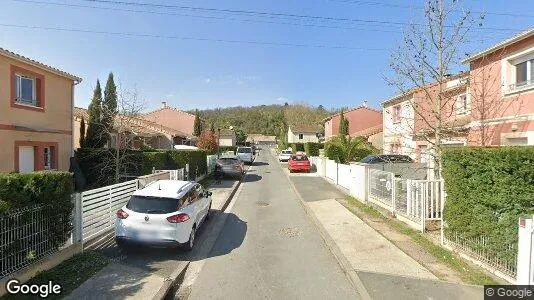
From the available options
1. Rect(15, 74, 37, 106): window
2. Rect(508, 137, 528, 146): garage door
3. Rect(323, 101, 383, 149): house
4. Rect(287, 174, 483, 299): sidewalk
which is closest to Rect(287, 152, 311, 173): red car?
Rect(287, 174, 483, 299): sidewalk

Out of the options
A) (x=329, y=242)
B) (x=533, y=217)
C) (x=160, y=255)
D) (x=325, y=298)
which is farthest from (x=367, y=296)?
(x=160, y=255)

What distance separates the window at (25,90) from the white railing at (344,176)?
13935mm

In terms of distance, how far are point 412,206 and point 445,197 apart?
1.95 meters

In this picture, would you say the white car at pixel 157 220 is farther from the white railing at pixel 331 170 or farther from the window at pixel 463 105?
the white railing at pixel 331 170

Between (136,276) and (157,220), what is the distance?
4.56ft

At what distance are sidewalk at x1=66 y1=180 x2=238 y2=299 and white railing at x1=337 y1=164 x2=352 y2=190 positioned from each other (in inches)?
434

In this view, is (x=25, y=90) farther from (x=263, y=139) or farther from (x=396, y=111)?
(x=263, y=139)

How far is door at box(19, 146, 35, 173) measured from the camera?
44.2 ft

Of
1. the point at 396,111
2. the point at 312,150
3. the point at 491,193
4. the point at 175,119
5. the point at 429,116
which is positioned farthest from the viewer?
the point at 175,119

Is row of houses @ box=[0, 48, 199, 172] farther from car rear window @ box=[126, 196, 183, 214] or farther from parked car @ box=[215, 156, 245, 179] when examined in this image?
car rear window @ box=[126, 196, 183, 214]

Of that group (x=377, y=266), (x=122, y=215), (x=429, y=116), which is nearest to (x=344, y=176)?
(x=429, y=116)

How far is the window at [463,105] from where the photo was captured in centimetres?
1310

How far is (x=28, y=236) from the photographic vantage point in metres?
5.65

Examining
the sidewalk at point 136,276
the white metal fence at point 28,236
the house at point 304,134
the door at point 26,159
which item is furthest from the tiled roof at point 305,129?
the white metal fence at point 28,236
